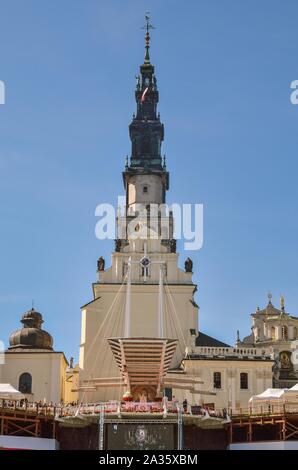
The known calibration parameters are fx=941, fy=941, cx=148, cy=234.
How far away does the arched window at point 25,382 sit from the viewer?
93588 mm

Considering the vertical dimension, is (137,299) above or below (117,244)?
below

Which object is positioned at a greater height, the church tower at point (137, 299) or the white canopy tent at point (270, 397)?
the church tower at point (137, 299)

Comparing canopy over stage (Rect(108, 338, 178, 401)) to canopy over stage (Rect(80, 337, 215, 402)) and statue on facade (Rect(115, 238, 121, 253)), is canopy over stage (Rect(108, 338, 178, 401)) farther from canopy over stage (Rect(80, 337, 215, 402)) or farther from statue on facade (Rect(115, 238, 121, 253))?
statue on facade (Rect(115, 238, 121, 253))

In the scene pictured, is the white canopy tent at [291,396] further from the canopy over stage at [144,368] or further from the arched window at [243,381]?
the arched window at [243,381]

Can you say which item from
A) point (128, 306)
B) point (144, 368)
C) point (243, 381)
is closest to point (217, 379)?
point (243, 381)

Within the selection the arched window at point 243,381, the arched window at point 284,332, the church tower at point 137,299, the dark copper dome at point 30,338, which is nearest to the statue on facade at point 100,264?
the church tower at point 137,299

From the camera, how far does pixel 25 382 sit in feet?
308

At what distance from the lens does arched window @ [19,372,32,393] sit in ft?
307

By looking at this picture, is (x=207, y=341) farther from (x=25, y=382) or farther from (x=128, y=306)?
(x=25, y=382)

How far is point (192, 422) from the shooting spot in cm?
→ 7712
